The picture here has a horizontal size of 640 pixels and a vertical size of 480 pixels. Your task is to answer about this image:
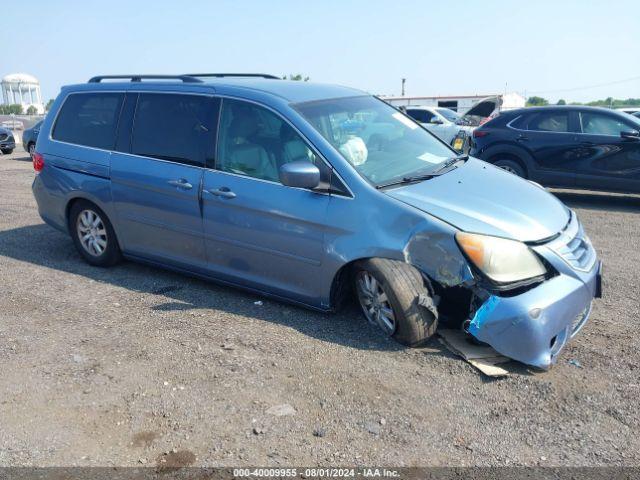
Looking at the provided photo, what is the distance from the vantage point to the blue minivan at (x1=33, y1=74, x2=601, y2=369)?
3824 mm

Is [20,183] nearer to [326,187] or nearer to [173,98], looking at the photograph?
[173,98]

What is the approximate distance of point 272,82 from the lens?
5.35 metres

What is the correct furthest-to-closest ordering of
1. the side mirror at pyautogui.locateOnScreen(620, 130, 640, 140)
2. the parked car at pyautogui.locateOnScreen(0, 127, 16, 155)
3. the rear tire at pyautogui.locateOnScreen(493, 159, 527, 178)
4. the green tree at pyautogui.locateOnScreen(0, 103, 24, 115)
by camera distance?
the green tree at pyautogui.locateOnScreen(0, 103, 24, 115), the parked car at pyautogui.locateOnScreen(0, 127, 16, 155), the rear tire at pyautogui.locateOnScreen(493, 159, 527, 178), the side mirror at pyautogui.locateOnScreen(620, 130, 640, 140)

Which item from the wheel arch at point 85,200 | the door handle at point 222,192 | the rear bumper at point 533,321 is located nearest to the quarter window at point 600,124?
the rear bumper at point 533,321

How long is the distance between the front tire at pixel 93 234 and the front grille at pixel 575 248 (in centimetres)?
411

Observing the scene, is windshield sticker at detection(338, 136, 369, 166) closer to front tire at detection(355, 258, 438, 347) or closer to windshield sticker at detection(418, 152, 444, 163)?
windshield sticker at detection(418, 152, 444, 163)

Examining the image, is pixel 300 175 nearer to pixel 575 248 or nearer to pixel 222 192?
pixel 222 192

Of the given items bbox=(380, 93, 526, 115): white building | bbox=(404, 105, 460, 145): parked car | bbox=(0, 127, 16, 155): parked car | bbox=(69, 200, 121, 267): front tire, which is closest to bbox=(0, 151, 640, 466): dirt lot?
bbox=(69, 200, 121, 267): front tire

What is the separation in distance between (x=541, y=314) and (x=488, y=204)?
911mm

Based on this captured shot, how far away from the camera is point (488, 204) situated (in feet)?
13.6

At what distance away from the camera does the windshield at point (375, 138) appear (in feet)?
14.8

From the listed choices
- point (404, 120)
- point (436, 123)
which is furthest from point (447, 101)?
point (404, 120)

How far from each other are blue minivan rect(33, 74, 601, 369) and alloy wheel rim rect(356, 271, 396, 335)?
1 centimetres

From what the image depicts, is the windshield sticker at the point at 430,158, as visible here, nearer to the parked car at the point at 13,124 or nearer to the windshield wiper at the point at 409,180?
the windshield wiper at the point at 409,180
